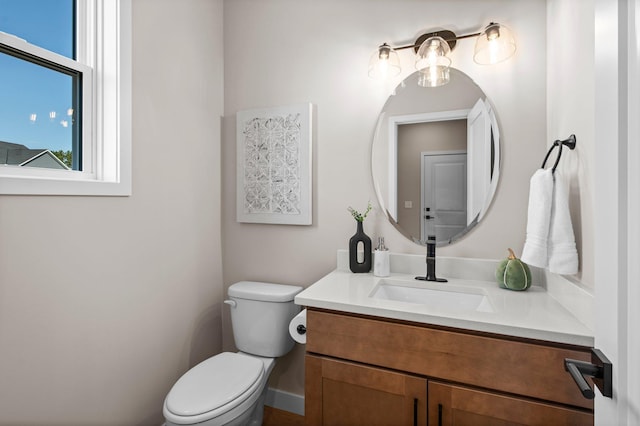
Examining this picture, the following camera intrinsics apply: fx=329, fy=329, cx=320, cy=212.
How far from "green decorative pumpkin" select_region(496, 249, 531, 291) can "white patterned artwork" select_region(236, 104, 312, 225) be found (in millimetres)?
987

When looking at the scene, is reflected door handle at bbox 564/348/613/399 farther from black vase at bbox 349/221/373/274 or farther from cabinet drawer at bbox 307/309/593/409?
black vase at bbox 349/221/373/274

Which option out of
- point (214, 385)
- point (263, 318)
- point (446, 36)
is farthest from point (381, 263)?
point (446, 36)

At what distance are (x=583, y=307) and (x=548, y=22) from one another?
1.18 metres

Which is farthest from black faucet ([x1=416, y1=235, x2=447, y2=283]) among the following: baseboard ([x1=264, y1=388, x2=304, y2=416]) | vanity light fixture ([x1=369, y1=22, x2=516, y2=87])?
baseboard ([x1=264, y1=388, x2=304, y2=416])

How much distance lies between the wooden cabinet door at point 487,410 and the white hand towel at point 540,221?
45 cm

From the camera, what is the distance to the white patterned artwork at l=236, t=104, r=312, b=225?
184cm

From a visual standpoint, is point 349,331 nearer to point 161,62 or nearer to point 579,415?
point 579,415

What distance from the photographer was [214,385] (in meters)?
1.39

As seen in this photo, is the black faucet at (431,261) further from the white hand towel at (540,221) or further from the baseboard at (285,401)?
the baseboard at (285,401)

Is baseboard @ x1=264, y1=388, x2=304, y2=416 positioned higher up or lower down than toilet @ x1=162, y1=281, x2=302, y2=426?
lower down

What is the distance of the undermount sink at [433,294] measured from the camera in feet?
4.61

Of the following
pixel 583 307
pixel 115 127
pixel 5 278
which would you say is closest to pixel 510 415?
pixel 583 307

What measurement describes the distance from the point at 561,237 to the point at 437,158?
67 centimetres

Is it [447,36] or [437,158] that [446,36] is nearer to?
[447,36]
